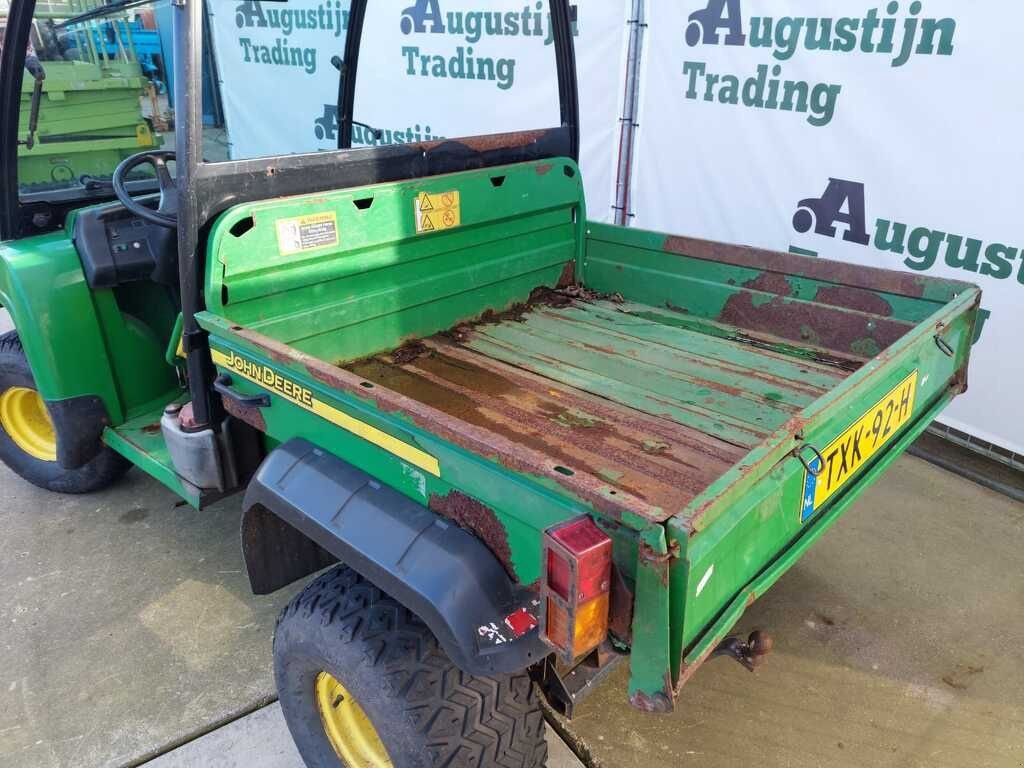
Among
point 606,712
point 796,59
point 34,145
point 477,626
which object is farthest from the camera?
point 796,59

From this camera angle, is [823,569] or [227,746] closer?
[227,746]

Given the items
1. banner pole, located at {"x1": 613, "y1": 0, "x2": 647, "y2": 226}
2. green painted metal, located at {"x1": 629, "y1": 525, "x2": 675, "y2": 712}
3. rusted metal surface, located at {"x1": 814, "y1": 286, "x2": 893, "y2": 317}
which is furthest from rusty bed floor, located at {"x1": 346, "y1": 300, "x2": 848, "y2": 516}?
banner pole, located at {"x1": 613, "y1": 0, "x2": 647, "y2": 226}

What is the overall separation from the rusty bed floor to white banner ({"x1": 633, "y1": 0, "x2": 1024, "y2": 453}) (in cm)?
152

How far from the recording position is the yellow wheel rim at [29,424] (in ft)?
11.4

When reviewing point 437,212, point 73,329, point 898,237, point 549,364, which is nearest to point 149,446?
point 73,329

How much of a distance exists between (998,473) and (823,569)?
139 centimetres

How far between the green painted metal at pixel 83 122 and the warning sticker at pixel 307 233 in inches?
46.2

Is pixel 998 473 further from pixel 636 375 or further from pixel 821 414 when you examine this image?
pixel 821 414

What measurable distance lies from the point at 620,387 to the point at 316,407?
1.09 metres

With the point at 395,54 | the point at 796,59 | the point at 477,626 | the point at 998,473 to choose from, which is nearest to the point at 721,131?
the point at 796,59

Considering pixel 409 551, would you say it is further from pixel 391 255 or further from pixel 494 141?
pixel 494 141

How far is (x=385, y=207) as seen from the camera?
8.75 feet

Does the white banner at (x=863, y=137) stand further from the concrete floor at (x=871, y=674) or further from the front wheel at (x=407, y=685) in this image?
the front wheel at (x=407, y=685)

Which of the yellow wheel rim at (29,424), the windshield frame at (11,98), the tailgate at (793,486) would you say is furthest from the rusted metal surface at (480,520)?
the yellow wheel rim at (29,424)
